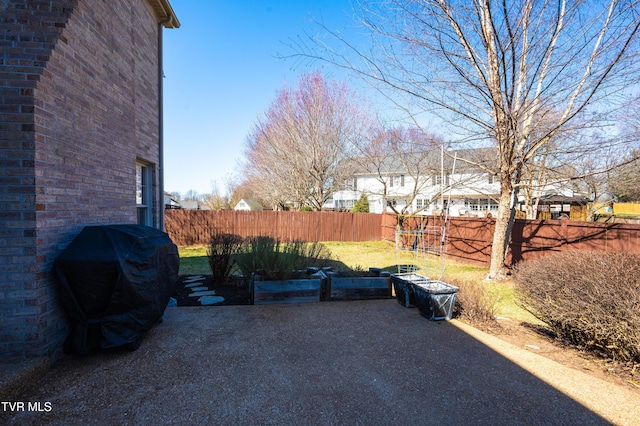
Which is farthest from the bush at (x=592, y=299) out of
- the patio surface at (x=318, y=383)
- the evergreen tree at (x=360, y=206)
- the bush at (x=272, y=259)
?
the evergreen tree at (x=360, y=206)

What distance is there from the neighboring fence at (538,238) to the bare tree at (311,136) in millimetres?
6776

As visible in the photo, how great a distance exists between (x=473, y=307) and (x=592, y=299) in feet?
5.01

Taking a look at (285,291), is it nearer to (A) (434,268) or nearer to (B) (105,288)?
(B) (105,288)

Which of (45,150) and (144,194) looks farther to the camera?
(144,194)

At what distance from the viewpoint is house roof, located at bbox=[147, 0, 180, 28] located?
6211 millimetres

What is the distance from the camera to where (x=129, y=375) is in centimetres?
289

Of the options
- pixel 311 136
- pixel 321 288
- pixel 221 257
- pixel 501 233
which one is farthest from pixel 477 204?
pixel 221 257

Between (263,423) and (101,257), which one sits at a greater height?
(101,257)

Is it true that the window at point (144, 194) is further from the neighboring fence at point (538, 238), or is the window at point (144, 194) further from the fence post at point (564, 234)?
the fence post at point (564, 234)

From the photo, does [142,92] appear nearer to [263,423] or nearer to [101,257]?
[101,257]

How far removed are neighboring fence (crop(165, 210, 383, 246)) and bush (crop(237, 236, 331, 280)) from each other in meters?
8.25

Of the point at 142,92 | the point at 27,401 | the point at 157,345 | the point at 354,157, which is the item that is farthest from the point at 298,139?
the point at 27,401

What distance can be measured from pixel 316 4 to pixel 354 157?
1126 cm

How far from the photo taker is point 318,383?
9.29 feet
